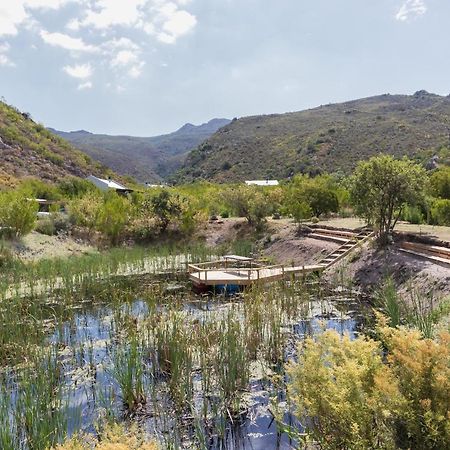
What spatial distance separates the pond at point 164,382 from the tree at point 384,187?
668cm

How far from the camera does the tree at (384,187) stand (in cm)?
1562

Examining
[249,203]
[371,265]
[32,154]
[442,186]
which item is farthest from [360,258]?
[32,154]

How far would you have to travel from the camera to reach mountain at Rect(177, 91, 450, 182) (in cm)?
5984

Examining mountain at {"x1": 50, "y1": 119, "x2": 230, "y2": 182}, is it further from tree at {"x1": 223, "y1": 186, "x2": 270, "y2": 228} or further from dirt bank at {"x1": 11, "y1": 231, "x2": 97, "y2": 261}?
dirt bank at {"x1": 11, "y1": 231, "x2": 97, "y2": 261}

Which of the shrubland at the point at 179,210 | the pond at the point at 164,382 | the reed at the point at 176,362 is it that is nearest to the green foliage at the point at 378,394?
the pond at the point at 164,382

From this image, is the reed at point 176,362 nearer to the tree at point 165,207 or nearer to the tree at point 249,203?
the tree at point 249,203

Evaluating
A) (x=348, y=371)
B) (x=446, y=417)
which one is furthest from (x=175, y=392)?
(x=446, y=417)

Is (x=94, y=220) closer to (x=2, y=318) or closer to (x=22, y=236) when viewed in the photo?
(x=22, y=236)

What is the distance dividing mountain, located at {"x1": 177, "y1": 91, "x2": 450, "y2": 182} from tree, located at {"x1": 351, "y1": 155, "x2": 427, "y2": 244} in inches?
1175

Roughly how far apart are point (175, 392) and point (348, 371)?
3490mm

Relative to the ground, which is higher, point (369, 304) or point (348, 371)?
point (348, 371)

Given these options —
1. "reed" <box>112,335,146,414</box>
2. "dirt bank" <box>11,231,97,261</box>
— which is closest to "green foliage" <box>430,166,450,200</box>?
"dirt bank" <box>11,231,97,261</box>

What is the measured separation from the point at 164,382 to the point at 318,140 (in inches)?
2558

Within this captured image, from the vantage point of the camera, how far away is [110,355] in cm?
841
